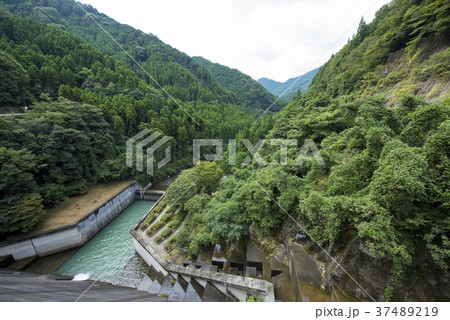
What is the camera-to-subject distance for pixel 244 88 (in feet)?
295

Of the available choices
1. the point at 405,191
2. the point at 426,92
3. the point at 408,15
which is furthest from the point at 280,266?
the point at 408,15

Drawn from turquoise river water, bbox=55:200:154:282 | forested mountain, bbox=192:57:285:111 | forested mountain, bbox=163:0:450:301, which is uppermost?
forested mountain, bbox=192:57:285:111

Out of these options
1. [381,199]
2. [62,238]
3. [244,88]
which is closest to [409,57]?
[381,199]

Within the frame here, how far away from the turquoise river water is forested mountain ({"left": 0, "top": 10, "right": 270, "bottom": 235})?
13.5 ft

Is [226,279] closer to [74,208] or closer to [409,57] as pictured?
[74,208]

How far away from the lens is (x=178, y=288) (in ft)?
23.8

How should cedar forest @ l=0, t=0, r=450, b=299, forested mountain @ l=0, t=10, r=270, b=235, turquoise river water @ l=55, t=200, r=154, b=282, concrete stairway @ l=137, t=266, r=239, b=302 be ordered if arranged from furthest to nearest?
forested mountain @ l=0, t=10, r=270, b=235
turquoise river water @ l=55, t=200, r=154, b=282
concrete stairway @ l=137, t=266, r=239, b=302
cedar forest @ l=0, t=0, r=450, b=299

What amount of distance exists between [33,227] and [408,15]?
3152cm

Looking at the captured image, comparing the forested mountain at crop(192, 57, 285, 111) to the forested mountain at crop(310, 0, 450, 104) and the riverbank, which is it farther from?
the riverbank

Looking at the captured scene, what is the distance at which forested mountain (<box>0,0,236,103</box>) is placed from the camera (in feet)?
179

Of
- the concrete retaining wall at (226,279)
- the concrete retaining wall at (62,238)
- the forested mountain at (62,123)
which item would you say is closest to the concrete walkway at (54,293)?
the concrete retaining wall at (226,279)

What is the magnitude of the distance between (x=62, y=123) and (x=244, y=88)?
85146mm

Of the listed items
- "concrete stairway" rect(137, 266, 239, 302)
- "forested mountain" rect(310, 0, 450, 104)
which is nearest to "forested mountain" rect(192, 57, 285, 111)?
"forested mountain" rect(310, 0, 450, 104)

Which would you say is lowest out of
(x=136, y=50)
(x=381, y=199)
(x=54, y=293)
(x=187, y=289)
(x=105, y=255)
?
(x=105, y=255)
